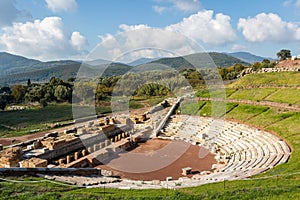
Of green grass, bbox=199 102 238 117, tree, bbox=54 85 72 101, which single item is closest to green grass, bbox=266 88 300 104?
green grass, bbox=199 102 238 117

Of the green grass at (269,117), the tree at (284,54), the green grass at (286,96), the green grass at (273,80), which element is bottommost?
the green grass at (269,117)

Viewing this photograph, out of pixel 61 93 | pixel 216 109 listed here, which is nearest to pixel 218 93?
pixel 216 109

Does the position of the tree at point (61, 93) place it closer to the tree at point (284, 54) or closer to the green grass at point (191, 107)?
the green grass at point (191, 107)

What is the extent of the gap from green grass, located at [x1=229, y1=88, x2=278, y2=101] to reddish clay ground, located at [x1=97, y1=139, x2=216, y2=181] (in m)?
14.6

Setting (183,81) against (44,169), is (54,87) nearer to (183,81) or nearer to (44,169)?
(183,81)

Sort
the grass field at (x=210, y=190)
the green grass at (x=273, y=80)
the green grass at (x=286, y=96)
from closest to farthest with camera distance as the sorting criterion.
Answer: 1. the grass field at (x=210, y=190)
2. the green grass at (x=286, y=96)
3. the green grass at (x=273, y=80)

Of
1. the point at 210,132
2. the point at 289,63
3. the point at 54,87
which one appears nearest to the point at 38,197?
the point at 210,132

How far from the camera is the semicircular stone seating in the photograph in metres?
18.6

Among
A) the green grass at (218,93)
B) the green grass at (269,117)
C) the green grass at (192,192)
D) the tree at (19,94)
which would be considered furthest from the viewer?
the tree at (19,94)

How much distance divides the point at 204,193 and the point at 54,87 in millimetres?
75142

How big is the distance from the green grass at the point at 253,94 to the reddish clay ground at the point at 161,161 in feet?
48.0

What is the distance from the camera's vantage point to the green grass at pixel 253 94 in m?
39.5

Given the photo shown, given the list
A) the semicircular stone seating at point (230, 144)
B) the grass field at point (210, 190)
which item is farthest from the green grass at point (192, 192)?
the semicircular stone seating at point (230, 144)

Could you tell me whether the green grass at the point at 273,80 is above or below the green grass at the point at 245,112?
above
